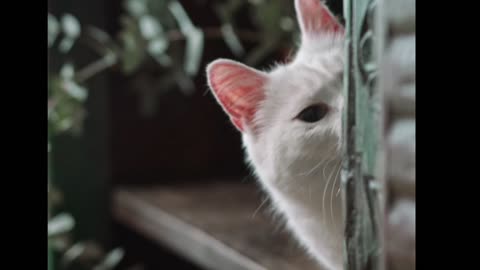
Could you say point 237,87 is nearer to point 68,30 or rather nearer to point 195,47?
point 195,47

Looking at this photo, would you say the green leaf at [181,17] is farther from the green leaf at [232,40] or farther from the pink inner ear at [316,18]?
the pink inner ear at [316,18]

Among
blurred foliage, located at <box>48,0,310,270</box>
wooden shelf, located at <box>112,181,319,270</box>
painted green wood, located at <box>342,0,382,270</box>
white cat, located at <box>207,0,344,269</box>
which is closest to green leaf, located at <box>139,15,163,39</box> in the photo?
blurred foliage, located at <box>48,0,310,270</box>

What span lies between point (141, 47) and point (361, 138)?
2.55 ft

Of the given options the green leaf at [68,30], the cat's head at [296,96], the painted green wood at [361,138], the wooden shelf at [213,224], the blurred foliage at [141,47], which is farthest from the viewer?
the green leaf at [68,30]

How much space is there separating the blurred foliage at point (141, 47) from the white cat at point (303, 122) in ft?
1.25

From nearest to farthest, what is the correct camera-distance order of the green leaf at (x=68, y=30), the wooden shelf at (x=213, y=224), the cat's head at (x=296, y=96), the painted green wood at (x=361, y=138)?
the painted green wood at (x=361, y=138) → the cat's head at (x=296, y=96) → the wooden shelf at (x=213, y=224) → the green leaf at (x=68, y=30)

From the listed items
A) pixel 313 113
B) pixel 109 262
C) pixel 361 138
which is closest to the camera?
pixel 361 138

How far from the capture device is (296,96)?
0.57m

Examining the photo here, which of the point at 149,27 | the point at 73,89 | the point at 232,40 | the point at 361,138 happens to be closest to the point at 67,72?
the point at 73,89

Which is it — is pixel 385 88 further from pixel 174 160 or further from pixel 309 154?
pixel 174 160

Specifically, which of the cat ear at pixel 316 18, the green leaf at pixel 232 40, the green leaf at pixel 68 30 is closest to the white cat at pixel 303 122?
the cat ear at pixel 316 18

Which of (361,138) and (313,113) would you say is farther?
(313,113)

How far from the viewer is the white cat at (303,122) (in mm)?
524

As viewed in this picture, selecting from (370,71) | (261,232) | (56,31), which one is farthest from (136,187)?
(370,71)
